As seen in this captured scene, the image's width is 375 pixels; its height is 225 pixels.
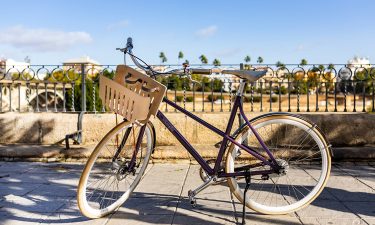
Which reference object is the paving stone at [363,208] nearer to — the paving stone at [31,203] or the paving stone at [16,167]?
the paving stone at [31,203]

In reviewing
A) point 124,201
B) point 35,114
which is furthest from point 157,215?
point 35,114

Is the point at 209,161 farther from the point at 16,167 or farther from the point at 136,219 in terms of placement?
the point at 16,167

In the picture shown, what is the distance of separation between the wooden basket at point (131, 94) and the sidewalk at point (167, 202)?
2.87 feet

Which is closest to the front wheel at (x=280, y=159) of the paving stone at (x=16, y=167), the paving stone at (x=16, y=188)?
the paving stone at (x=16, y=188)

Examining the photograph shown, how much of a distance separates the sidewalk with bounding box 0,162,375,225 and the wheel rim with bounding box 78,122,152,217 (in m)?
0.11

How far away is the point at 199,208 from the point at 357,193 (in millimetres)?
1628

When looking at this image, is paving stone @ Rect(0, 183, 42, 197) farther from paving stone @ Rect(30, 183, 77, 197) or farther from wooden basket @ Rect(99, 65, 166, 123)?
wooden basket @ Rect(99, 65, 166, 123)

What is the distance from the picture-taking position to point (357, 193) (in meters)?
3.90

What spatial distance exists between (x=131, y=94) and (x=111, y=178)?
916 mm

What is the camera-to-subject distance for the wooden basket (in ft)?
9.11

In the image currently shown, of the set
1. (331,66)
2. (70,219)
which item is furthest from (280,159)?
(331,66)

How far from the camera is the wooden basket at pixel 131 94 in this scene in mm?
2777

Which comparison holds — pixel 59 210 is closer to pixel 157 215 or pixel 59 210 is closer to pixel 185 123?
pixel 157 215

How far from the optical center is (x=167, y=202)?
364 cm
